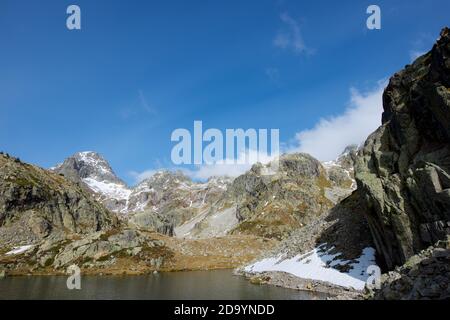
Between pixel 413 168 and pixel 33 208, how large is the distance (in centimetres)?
17565

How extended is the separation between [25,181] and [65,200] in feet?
73.8

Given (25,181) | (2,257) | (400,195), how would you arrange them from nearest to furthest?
(400,195) → (2,257) → (25,181)

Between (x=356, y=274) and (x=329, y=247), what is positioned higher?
(x=329, y=247)

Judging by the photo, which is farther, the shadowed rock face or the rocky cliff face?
the rocky cliff face

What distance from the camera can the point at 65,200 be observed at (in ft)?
637

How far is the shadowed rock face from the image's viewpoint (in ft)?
134

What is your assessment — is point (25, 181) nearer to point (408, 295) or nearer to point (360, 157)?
point (360, 157)

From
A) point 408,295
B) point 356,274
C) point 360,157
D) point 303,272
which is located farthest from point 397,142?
point 408,295

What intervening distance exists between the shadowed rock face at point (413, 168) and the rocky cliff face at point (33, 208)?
145m

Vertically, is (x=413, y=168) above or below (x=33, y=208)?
below

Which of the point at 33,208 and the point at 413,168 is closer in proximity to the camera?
the point at 413,168

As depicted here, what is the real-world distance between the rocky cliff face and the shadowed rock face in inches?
5702

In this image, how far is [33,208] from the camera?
174 meters
